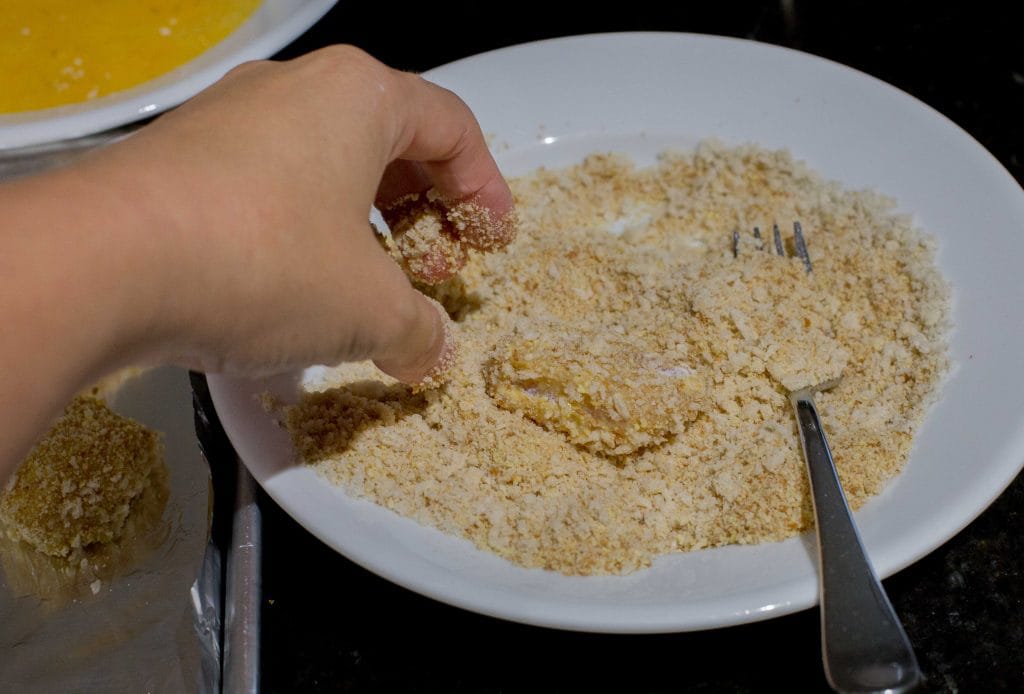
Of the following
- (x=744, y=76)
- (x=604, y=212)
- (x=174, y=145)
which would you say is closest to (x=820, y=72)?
(x=744, y=76)

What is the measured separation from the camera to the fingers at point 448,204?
861 mm

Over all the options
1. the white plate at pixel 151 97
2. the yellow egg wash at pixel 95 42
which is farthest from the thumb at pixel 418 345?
the yellow egg wash at pixel 95 42

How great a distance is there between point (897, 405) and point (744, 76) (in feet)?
1.73

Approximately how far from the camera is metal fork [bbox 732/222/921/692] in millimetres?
666

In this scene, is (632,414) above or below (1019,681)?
above

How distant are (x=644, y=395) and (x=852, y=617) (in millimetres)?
272

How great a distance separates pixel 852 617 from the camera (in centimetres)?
70

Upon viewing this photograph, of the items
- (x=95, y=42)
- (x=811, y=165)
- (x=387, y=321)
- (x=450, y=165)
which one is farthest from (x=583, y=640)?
(x=95, y=42)

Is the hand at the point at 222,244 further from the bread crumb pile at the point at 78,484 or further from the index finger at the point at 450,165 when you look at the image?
the bread crumb pile at the point at 78,484

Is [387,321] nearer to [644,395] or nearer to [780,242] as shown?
[644,395]

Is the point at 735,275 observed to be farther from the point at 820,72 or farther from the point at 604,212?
the point at 820,72

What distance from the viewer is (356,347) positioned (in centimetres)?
72

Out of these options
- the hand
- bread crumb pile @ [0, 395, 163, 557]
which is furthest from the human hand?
bread crumb pile @ [0, 395, 163, 557]

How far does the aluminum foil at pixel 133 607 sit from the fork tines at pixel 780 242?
66 cm
